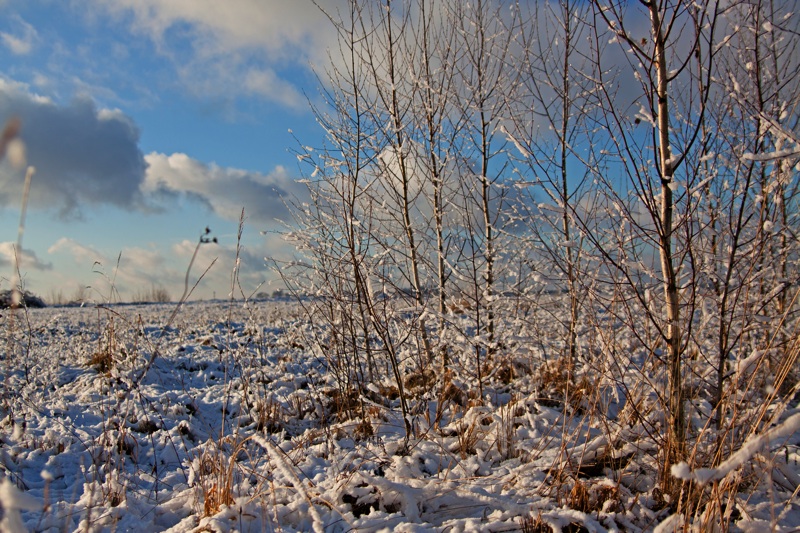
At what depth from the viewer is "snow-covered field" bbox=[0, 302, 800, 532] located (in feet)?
7.23

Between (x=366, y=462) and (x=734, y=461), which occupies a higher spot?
(x=734, y=461)

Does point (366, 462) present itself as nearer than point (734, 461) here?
No

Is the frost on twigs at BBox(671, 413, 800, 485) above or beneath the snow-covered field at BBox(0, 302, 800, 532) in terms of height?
above

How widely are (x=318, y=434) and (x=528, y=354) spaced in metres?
2.55

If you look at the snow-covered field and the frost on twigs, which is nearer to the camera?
the frost on twigs

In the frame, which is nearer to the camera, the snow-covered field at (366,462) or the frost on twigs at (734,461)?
the frost on twigs at (734,461)

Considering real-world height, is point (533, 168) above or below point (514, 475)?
above

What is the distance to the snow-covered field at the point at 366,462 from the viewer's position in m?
2.20

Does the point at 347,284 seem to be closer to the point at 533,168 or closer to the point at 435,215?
the point at 435,215

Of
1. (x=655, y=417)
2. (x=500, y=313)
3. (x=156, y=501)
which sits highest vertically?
(x=500, y=313)

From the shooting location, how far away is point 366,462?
3.01m

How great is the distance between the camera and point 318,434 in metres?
3.78

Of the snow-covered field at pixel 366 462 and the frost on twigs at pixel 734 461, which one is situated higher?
the frost on twigs at pixel 734 461

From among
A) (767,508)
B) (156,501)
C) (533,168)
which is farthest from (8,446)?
(767,508)
